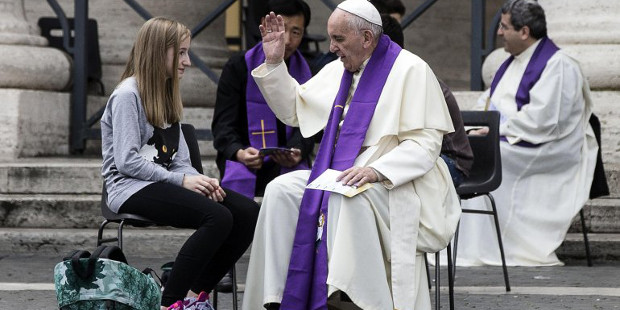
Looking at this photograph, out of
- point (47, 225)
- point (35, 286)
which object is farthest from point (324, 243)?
point (47, 225)

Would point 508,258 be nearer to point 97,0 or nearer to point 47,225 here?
point 47,225

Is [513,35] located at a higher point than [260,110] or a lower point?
higher

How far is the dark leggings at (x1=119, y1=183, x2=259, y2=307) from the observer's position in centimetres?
530

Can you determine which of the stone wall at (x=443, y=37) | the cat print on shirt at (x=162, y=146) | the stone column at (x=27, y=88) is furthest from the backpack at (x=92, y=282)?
the stone wall at (x=443, y=37)

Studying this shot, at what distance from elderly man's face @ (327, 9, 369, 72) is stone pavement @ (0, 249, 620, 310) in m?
1.37

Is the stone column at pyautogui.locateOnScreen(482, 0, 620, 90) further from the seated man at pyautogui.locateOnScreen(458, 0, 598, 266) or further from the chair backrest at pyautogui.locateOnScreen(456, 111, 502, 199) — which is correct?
the chair backrest at pyautogui.locateOnScreen(456, 111, 502, 199)

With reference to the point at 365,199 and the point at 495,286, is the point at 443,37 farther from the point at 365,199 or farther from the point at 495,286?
the point at 365,199

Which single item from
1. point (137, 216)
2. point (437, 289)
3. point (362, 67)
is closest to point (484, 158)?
point (437, 289)

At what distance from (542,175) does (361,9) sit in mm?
2992

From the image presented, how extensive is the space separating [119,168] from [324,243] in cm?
88

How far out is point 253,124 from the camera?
22.5ft

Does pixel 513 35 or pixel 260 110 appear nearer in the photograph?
pixel 260 110

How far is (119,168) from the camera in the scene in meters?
5.45

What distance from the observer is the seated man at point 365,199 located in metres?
5.13
